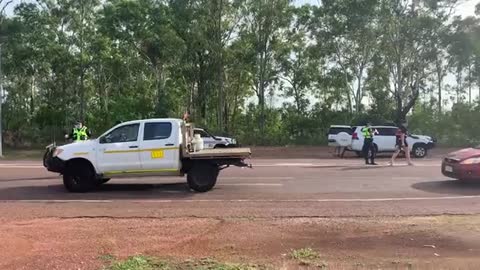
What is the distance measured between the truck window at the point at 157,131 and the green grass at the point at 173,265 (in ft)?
23.7

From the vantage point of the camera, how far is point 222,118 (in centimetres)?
3972

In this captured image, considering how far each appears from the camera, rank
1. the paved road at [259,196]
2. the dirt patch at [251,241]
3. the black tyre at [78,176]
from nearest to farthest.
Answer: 1. the dirt patch at [251,241]
2. the paved road at [259,196]
3. the black tyre at [78,176]

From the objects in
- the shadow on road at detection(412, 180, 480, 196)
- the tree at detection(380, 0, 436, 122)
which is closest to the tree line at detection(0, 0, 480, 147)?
the tree at detection(380, 0, 436, 122)

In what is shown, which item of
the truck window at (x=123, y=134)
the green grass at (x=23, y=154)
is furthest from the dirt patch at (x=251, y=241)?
the green grass at (x=23, y=154)

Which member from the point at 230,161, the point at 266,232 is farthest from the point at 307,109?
the point at 266,232

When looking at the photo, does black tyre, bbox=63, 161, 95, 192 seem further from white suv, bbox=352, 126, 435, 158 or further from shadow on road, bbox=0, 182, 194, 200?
white suv, bbox=352, 126, 435, 158

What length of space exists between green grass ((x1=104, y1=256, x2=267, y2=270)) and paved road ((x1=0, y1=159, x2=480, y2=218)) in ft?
11.8

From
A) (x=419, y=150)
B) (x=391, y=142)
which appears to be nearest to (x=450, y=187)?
(x=391, y=142)

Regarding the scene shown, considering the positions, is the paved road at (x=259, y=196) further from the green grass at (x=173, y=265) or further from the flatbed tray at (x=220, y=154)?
the green grass at (x=173, y=265)

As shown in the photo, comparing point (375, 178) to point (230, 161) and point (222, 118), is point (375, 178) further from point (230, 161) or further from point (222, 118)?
point (222, 118)

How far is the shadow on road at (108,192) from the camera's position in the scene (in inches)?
539

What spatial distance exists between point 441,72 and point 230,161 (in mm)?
32802

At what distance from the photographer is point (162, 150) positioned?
→ 46.4 ft

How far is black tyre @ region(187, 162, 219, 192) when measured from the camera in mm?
→ 14242
